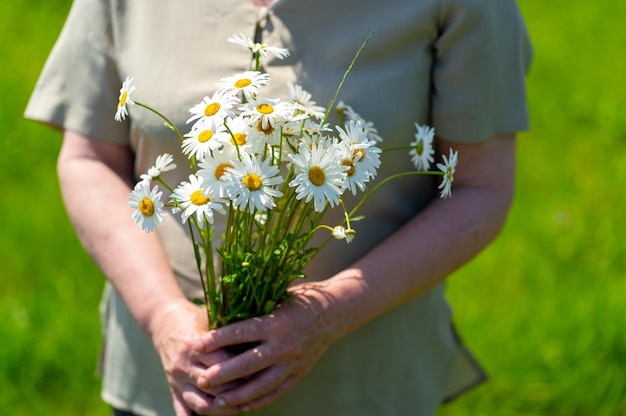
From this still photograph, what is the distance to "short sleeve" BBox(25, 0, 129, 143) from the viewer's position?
1.56 m

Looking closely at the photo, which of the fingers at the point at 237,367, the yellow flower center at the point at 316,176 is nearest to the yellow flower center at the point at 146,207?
the yellow flower center at the point at 316,176

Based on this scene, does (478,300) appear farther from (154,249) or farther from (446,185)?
(446,185)

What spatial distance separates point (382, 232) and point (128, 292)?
46cm

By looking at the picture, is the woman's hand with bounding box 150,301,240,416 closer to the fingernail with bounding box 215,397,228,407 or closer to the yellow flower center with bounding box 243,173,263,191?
the fingernail with bounding box 215,397,228,407

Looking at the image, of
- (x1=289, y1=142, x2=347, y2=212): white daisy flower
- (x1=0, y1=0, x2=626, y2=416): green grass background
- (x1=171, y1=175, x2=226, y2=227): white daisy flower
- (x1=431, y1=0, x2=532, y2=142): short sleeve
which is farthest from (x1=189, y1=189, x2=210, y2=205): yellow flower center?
(x1=0, y1=0, x2=626, y2=416): green grass background

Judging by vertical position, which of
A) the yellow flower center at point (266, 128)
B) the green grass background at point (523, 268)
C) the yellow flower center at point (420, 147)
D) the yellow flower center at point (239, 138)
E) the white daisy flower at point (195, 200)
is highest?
the yellow flower center at point (266, 128)

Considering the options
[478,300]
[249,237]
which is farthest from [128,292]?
[478,300]

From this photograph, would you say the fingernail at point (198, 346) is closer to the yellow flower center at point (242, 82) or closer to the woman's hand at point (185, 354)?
the woman's hand at point (185, 354)

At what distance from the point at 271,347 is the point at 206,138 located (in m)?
0.38

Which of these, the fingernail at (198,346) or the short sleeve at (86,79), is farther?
the short sleeve at (86,79)

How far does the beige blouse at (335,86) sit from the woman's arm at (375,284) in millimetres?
70

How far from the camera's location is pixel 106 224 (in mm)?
1550

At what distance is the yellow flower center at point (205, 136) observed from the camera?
1.11 m

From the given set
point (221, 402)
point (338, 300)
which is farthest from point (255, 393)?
point (338, 300)
